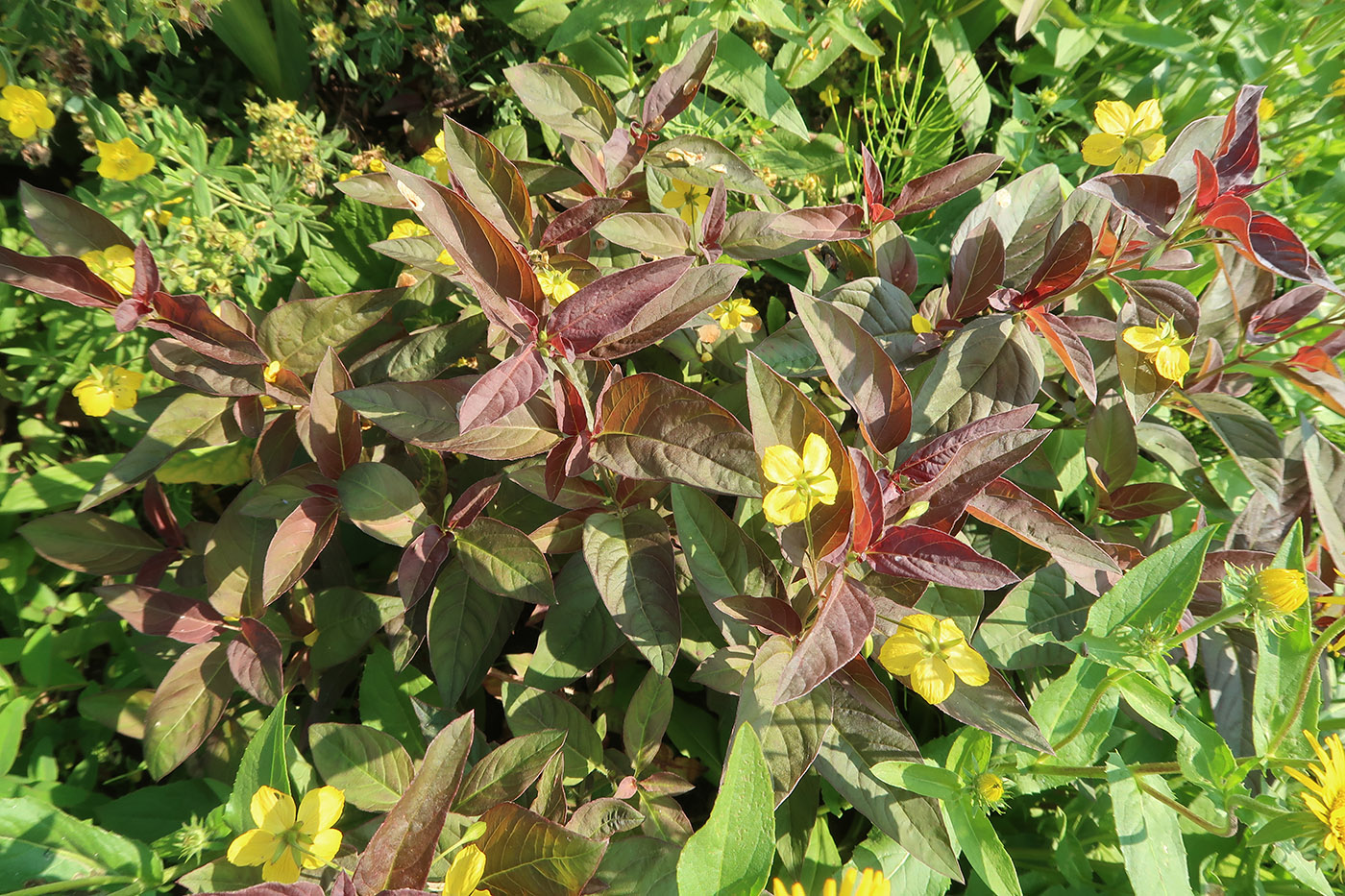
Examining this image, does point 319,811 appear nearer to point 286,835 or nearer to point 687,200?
point 286,835

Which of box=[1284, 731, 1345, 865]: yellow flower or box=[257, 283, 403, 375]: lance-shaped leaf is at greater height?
box=[257, 283, 403, 375]: lance-shaped leaf

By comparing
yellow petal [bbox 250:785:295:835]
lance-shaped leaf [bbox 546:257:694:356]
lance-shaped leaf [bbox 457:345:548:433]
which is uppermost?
lance-shaped leaf [bbox 546:257:694:356]

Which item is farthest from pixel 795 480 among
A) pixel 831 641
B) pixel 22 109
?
pixel 22 109

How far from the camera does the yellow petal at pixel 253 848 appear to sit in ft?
2.99

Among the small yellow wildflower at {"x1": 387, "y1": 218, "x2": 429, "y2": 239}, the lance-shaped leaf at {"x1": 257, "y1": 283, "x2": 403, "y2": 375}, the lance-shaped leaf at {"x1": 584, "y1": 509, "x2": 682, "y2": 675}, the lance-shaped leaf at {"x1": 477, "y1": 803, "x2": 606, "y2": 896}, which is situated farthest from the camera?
the small yellow wildflower at {"x1": 387, "y1": 218, "x2": 429, "y2": 239}

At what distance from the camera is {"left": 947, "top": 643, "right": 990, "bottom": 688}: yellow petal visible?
1041mm

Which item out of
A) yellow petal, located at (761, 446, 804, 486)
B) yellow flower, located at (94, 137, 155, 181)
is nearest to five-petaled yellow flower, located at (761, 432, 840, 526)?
yellow petal, located at (761, 446, 804, 486)

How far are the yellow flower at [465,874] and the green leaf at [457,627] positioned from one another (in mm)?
377

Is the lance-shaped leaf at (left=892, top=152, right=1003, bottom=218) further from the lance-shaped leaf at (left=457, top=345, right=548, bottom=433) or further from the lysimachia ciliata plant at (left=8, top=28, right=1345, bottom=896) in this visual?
the lance-shaped leaf at (left=457, top=345, right=548, bottom=433)

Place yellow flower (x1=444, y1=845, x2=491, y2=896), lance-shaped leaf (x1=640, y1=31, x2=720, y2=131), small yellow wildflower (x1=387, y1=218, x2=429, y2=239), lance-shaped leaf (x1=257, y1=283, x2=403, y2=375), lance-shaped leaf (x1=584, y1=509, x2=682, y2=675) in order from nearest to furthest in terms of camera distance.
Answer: yellow flower (x1=444, y1=845, x2=491, y2=896), lance-shaped leaf (x1=584, y1=509, x2=682, y2=675), lance-shaped leaf (x1=257, y1=283, x2=403, y2=375), lance-shaped leaf (x1=640, y1=31, x2=720, y2=131), small yellow wildflower (x1=387, y1=218, x2=429, y2=239)

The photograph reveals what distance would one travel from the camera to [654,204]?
5.38 ft

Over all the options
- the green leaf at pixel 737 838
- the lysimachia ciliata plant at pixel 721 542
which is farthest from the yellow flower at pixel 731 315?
the green leaf at pixel 737 838

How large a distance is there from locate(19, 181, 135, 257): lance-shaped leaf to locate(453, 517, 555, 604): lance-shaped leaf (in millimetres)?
808

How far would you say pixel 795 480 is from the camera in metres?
0.99
